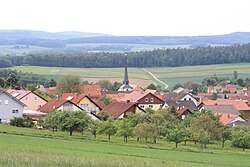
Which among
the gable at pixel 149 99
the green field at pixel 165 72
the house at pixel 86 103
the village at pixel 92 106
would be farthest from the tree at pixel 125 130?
the green field at pixel 165 72

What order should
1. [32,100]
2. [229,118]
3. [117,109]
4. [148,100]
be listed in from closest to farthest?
[229,118], [117,109], [32,100], [148,100]

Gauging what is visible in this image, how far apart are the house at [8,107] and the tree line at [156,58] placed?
→ 296 feet

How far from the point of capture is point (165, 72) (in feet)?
456

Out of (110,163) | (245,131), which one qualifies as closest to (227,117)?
(245,131)

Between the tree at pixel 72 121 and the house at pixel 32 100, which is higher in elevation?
the tree at pixel 72 121

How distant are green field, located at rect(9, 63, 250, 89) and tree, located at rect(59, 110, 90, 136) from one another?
79553 mm

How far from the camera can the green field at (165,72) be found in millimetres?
129250

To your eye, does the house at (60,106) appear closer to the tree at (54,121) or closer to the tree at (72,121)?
the tree at (54,121)

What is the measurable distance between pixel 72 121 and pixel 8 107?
1383 centimetres

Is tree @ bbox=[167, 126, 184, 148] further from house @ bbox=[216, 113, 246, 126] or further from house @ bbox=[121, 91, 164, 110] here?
house @ bbox=[121, 91, 164, 110]

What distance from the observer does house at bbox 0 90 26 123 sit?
54.0 m

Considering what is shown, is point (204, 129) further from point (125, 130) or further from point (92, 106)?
point (92, 106)

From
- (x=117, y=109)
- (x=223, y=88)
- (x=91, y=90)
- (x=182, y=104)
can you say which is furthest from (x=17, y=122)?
(x=223, y=88)

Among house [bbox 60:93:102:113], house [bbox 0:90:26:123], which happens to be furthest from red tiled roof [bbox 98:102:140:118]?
house [bbox 0:90:26:123]
